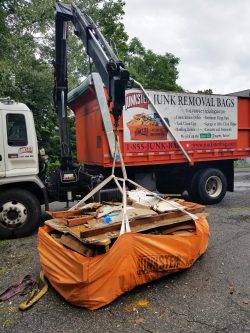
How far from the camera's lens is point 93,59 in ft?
19.4

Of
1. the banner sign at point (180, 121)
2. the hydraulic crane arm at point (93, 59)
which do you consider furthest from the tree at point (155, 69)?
the hydraulic crane arm at point (93, 59)

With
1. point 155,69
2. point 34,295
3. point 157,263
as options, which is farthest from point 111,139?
point 155,69

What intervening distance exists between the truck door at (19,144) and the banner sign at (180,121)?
2.23 m

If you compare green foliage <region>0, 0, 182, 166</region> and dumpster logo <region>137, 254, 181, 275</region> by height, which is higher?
green foliage <region>0, 0, 182, 166</region>

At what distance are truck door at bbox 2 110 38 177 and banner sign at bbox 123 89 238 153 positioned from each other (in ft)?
7.33

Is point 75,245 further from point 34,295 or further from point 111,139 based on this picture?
point 111,139

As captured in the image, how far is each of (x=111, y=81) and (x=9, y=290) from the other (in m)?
3.26

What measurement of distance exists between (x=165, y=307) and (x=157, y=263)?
515mm

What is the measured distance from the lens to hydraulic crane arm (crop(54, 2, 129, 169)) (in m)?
5.01

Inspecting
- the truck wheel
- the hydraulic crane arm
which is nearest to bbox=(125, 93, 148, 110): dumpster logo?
the hydraulic crane arm

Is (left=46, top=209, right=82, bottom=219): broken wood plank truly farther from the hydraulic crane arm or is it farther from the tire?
the tire

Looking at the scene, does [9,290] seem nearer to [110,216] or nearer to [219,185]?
[110,216]

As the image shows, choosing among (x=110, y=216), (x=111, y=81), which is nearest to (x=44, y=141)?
(x=111, y=81)

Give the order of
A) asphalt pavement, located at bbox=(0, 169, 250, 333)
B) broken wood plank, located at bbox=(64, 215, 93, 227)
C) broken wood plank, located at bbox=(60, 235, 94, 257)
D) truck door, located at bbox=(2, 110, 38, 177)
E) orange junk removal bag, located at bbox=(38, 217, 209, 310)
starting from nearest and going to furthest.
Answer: asphalt pavement, located at bbox=(0, 169, 250, 333) < orange junk removal bag, located at bbox=(38, 217, 209, 310) < broken wood plank, located at bbox=(60, 235, 94, 257) < broken wood plank, located at bbox=(64, 215, 93, 227) < truck door, located at bbox=(2, 110, 38, 177)
